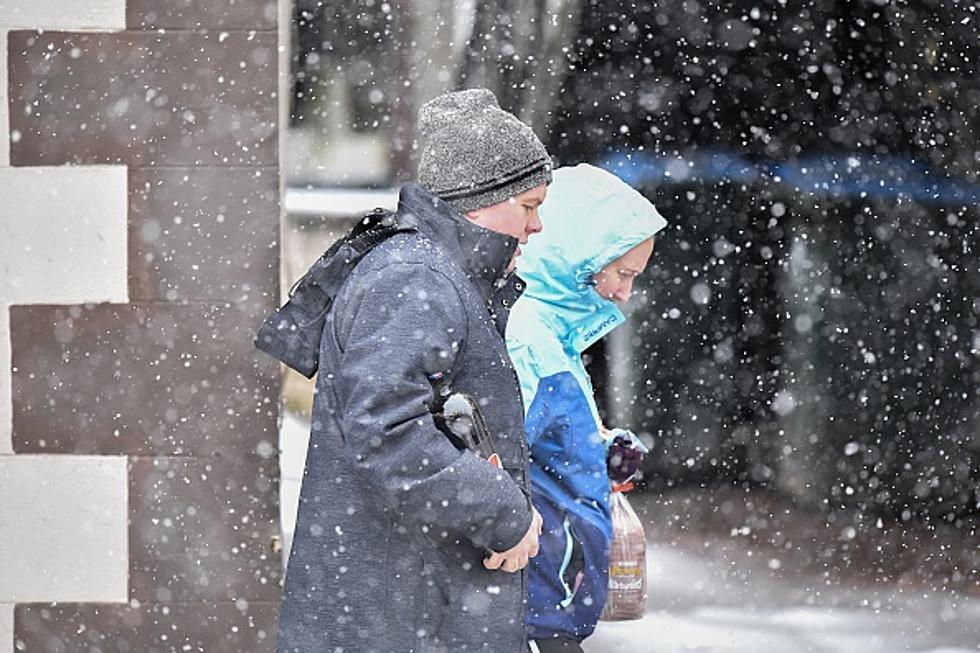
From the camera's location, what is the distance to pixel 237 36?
4.41 metres

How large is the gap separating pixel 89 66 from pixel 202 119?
35 centimetres

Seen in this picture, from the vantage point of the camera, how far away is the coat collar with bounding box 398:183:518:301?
2.78 meters

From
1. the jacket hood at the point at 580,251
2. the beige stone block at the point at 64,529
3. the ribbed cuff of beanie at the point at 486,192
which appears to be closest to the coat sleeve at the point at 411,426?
the ribbed cuff of beanie at the point at 486,192

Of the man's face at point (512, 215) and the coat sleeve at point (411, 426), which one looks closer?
the coat sleeve at point (411, 426)

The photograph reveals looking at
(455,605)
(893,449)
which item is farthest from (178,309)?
(893,449)

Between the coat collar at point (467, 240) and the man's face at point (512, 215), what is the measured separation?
0.04m

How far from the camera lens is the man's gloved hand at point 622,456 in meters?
3.57

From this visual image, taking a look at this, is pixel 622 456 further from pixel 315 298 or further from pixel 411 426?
pixel 411 426

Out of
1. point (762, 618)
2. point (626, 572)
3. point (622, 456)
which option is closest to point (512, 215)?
point (622, 456)

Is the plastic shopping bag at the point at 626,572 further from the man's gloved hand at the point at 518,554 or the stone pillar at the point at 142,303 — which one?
the stone pillar at the point at 142,303

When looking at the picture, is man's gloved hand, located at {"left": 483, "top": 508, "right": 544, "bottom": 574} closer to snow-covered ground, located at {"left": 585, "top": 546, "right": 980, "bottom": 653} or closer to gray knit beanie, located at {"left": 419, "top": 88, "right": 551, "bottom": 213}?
gray knit beanie, located at {"left": 419, "top": 88, "right": 551, "bottom": 213}

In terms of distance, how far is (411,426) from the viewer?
99.9 inches

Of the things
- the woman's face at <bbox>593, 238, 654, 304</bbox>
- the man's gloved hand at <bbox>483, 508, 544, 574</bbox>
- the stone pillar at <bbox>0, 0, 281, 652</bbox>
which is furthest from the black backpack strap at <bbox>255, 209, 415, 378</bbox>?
the stone pillar at <bbox>0, 0, 281, 652</bbox>

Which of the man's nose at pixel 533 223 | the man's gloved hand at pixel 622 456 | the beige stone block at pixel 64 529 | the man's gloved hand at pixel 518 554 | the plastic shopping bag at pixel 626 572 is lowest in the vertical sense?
the beige stone block at pixel 64 529
